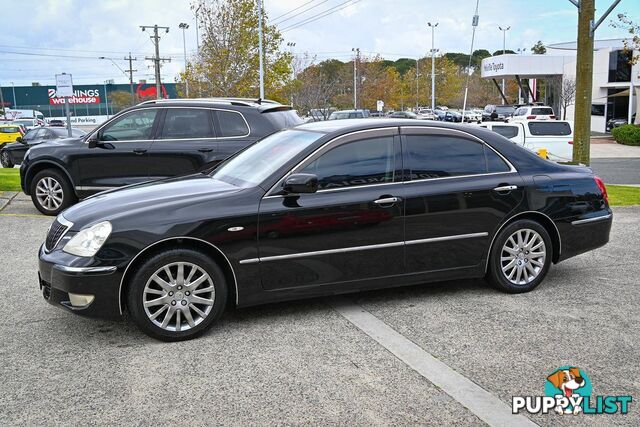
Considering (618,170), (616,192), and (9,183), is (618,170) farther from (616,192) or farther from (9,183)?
(9,183)

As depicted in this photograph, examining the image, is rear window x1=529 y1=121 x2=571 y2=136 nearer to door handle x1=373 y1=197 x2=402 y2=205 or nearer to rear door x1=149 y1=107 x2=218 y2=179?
rear door x1=149 y1=107 x2=218 y2=179

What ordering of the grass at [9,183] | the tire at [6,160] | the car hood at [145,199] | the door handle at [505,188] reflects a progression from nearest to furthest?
the car hood at [145,199] < the door handle at [505,188] < the grass at [9,183] < the tire at [6,160]

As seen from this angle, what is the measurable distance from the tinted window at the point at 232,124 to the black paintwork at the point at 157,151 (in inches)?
2.2

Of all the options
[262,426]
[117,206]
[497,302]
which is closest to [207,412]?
[262,426]

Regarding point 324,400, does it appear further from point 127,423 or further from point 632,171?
point 632,171

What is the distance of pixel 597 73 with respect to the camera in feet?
151

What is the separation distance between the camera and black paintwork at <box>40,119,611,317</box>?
15.5 feet

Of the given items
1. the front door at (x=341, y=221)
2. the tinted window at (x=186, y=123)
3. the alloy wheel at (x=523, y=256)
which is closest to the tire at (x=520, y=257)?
the alloy wheel at (x=523, y=256)

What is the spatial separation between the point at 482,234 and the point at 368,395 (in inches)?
91.5

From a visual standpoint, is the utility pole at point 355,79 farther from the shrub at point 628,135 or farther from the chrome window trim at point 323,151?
the chrome window trim at point 323,151

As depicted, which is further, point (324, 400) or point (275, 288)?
point (275, 288)

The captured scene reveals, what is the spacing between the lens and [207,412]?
3686 mm

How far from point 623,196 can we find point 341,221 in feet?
29.1

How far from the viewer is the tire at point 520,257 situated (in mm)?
5777
